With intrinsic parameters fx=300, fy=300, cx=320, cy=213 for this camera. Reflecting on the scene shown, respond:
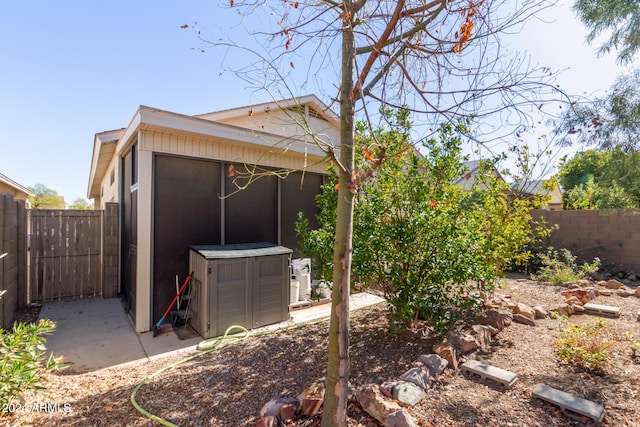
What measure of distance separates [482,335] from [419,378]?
1252 millimetres

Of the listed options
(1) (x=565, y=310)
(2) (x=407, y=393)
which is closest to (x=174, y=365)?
(2) (x=407, y=393)

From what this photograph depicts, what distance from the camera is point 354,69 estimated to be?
1.99m

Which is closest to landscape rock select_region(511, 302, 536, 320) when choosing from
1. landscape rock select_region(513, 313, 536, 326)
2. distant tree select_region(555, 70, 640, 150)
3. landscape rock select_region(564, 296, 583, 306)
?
landscape rock select_region(513, 313, 536, 326)

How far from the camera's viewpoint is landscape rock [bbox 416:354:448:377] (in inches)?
99.7

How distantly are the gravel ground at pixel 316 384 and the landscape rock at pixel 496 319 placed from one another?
0.11m

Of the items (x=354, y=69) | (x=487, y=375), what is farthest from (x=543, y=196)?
(x=354, y=69)

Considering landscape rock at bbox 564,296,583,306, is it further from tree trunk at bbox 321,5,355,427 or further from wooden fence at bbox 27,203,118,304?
wooden fence at bbox 27,203,118,304

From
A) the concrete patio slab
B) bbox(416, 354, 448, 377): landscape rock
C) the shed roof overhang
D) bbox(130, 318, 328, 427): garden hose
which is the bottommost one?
the concrete patio slab

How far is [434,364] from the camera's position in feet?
8.47

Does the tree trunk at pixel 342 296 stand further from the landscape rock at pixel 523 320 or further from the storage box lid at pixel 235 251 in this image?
the landscape rock at pixel 523 320

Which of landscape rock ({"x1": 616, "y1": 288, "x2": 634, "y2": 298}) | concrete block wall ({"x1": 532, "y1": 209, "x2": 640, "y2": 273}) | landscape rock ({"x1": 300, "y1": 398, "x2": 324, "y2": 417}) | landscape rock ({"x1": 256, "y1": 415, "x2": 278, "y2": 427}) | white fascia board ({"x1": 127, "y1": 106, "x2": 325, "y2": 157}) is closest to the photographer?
landscape rock ({"x1": 256, "y1": 415, "x2": 278, "y2": 427})

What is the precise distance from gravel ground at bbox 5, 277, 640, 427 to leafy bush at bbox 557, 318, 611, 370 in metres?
0.08

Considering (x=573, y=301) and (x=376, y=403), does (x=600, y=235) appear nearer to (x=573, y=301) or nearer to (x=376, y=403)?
(x=573, y=301)

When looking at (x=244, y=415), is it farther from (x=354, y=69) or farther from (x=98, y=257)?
(x=98, y=257)
